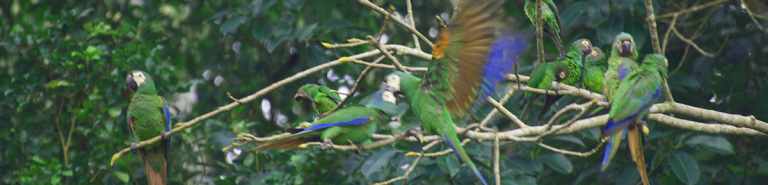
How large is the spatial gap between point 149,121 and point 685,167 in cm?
224

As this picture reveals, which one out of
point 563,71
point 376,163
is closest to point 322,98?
point 376,163

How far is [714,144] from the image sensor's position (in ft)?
15.9

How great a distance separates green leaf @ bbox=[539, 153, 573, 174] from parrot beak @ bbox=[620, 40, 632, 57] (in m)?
0.70

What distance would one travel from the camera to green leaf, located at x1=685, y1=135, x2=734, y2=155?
4832mm

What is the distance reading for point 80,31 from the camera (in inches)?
232

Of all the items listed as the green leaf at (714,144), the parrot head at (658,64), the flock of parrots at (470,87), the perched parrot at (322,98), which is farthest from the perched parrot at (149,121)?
the green leaf at (714,144)

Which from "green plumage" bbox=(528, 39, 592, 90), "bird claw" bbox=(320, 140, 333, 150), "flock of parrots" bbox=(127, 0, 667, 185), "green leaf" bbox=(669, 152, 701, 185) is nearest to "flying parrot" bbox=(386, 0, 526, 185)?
"flock of parrots" bbox=(127, 0, 667, 185)

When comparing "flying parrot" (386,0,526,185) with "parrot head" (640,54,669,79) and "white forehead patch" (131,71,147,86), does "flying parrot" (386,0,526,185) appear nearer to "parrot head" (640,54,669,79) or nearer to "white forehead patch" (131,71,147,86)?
"parrot head" (640,54,669,79)

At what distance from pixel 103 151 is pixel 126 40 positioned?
0.66 metres

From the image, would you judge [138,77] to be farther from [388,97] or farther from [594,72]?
[594,72]

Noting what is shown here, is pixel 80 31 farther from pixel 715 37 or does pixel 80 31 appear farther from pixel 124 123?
pixel 715 37

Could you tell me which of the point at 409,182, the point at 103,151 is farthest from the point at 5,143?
the point at 409,182

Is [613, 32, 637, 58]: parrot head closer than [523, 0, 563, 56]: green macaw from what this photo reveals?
Yes

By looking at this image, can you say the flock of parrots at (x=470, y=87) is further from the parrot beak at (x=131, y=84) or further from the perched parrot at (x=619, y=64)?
the parrot beak at (x=131, y=84)
